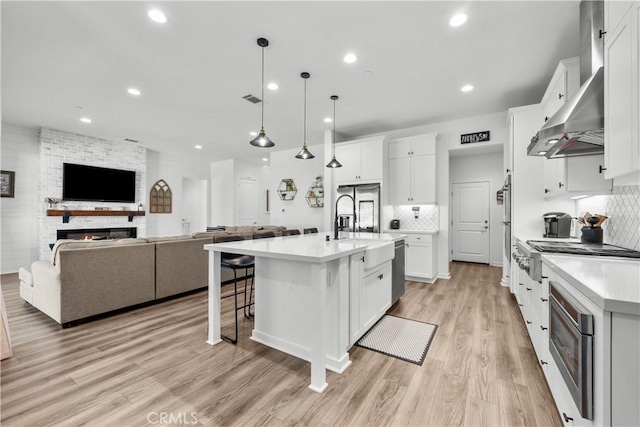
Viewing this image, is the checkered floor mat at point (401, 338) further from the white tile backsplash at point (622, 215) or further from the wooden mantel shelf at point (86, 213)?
the wooden mantel shelf at point (86, 213)

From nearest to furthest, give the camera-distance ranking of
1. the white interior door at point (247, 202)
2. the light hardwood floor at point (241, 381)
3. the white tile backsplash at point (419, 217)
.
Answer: the light hardwood floor at point (241, 381)
the white tile backsplash at point (419, 217)
the white interior door at point (247, 202)

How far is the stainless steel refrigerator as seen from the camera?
5133 mm

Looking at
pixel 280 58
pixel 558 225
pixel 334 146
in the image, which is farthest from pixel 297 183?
pixel 558 225

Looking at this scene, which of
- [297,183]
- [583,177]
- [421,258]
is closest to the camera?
[583,177]

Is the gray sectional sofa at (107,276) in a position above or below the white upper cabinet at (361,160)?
below

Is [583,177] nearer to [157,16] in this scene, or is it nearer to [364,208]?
[364,208]

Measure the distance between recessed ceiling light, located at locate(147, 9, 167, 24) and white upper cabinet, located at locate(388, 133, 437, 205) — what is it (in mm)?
4086

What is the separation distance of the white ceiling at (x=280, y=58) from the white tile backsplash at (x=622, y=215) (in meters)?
1.66

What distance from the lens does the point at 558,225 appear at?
10.0 feet

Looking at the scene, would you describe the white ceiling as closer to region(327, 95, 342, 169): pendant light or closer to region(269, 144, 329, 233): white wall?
region(327, 95, 342, 169): pendant light

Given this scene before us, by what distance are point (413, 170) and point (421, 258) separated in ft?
5.49

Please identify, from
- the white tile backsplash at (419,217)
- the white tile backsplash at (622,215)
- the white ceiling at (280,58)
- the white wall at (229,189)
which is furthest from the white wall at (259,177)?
the white tile backsplash at (622,215)

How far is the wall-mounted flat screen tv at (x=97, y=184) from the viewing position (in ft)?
19.9

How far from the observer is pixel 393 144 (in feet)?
17.5
